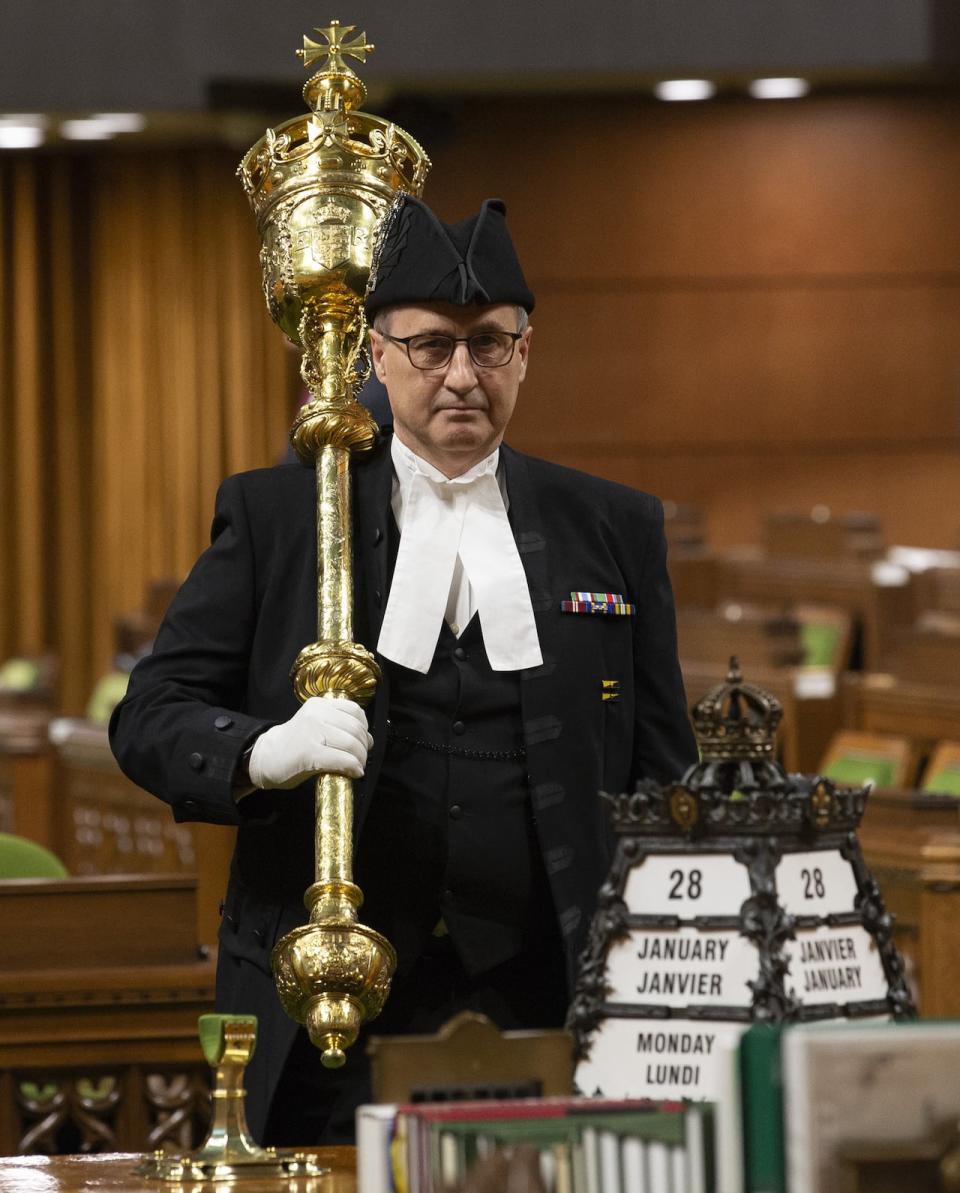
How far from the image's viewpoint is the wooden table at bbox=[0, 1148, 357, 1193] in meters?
1.57

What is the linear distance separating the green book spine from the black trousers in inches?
37.4

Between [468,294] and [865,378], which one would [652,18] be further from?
[468,294]

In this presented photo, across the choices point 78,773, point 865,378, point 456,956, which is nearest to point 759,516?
point 865,378

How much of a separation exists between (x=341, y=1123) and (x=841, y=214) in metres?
11.7

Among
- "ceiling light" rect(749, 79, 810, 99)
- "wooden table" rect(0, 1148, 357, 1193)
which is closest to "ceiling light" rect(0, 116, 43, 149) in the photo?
"ceiling light" rect(749, 79, 810, 99)

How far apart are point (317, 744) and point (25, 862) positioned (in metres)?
1.55

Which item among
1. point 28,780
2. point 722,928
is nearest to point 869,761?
point 28,780

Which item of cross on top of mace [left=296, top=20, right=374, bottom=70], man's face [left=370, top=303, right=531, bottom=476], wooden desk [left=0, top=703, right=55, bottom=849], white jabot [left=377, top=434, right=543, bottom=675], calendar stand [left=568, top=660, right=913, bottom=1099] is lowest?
calendar stand [left=568, top=660, right=913, bottom=1099]

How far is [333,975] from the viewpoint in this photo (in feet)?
6.05

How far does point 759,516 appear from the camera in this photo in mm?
13164

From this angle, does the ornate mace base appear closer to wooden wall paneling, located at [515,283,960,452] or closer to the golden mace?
the golden mace

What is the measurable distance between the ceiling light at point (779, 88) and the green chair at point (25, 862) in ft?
31.2

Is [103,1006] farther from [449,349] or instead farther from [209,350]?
[209,350]

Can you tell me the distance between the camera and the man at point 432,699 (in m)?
2.04
